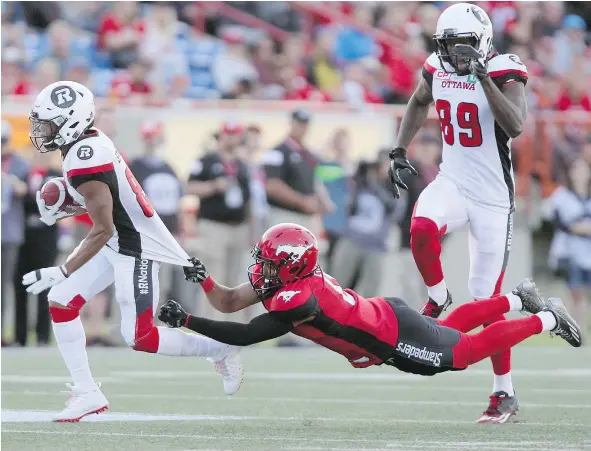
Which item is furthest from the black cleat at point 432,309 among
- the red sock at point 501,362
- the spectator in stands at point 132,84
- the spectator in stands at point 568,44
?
the spectator in stands at point 568,44

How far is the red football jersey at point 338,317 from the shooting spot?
6.34 metres

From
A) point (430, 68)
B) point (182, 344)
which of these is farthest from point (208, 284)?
point (430, 68)

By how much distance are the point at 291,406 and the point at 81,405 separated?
1.34 metres

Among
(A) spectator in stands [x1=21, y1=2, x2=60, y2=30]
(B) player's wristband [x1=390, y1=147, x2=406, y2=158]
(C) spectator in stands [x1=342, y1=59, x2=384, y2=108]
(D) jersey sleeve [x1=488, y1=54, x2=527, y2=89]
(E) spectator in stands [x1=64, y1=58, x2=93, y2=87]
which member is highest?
(D) jersey sleeve [x1=488, y1=54, x2=527, y2=89]

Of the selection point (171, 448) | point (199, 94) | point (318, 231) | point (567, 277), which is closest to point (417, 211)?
point (171, 448)

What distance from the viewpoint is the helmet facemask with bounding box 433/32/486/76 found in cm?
713

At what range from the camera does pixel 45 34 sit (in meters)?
15.5

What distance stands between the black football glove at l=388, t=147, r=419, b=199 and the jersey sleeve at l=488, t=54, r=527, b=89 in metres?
0.70

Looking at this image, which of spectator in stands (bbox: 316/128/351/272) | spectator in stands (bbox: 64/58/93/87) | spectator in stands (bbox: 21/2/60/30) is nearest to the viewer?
spectator in stands (bbox: 316/128/351/272)

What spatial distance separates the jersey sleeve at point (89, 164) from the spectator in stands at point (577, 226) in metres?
7.34

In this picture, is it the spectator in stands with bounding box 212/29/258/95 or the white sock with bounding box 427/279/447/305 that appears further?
the spectator in stands with bounding box 212/29/258/95

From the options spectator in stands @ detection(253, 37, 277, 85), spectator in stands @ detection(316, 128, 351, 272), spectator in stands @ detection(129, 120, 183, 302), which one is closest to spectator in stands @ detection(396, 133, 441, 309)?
spectator in stands @ detection(316, 128, 351, 272)

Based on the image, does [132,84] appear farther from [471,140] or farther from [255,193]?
[471,140]

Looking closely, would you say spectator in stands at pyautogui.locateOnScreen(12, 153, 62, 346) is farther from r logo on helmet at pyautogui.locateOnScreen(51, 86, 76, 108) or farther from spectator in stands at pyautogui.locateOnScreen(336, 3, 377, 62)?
spectator in stands at pyautogui.locateOnScreen(336, 3, 377, 62)
